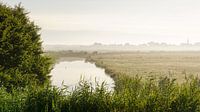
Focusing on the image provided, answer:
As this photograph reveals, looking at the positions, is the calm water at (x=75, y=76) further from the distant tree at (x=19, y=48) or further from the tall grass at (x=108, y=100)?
the tall grass at (x=108, y=100)

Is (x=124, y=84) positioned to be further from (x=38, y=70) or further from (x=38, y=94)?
(x=38, y=70)

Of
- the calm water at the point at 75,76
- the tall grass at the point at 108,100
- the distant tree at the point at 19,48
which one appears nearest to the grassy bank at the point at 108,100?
the tall grass at the point at 108,100

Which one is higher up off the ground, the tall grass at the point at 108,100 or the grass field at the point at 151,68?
the tall grass at the point at 108,100

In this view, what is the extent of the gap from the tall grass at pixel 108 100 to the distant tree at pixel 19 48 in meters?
9.36

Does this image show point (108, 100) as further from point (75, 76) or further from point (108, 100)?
point (75, 76)

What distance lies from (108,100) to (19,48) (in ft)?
43.4

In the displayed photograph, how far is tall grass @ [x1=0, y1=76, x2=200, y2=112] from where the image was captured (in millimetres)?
11868

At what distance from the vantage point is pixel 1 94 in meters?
13.6

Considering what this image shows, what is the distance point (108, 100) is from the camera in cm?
1205

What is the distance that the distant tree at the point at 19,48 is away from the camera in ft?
75.1

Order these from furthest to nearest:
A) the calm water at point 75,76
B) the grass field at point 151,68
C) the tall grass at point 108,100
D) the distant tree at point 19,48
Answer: the grass field at point 151,68 < the calm water at point 75,76 < the distant tree at point 19,48 < the tall grass at point 108,100

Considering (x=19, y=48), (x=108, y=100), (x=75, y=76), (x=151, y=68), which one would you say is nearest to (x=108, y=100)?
(x=108, y=100)

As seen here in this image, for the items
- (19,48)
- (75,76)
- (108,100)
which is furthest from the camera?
(75,76)

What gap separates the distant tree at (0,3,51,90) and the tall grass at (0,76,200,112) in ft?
30.7
